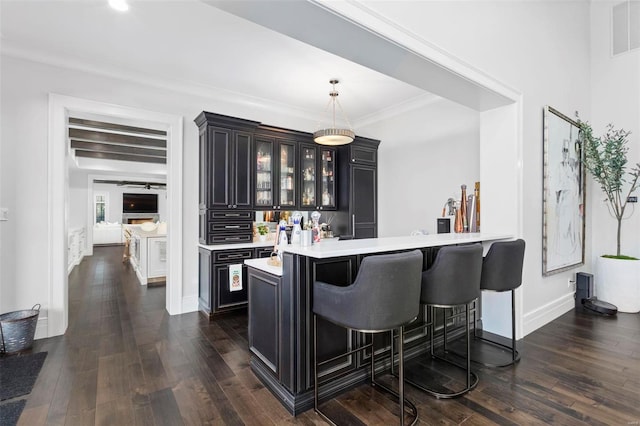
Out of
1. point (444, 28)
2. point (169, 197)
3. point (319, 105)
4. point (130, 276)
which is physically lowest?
point (130, 276)

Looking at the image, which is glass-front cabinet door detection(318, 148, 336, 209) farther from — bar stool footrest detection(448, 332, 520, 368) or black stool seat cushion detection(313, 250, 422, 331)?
black stool seat cushion detection(313, 250, 422, 331)

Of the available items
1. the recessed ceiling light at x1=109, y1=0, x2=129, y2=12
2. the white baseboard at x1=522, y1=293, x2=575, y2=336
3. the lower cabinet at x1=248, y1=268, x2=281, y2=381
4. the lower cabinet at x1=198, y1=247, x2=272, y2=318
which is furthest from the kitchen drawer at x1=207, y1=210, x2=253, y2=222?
the white baseboard at x1=522, y1=293, x2=575, y2=336

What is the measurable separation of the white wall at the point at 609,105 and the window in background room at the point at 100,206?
49.3 feet

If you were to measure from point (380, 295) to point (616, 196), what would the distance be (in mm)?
4518

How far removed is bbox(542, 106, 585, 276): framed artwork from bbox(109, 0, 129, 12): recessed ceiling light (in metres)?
4.25

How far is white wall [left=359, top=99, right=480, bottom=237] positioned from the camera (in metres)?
4.18

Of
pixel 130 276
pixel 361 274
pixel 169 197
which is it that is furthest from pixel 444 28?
pixel 130 276

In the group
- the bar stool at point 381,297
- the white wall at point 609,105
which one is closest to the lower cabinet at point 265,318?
the bar stool at point 381,297

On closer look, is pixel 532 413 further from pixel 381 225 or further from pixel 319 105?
pixel 319 105

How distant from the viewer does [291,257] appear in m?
2.00

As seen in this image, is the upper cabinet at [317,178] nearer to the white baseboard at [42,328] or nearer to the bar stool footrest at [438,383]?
the bar stool footrest at [438,383]

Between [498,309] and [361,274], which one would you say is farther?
[498,309]

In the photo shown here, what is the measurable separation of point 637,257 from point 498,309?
2.79m

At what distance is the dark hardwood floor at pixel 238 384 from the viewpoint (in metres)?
1.87
